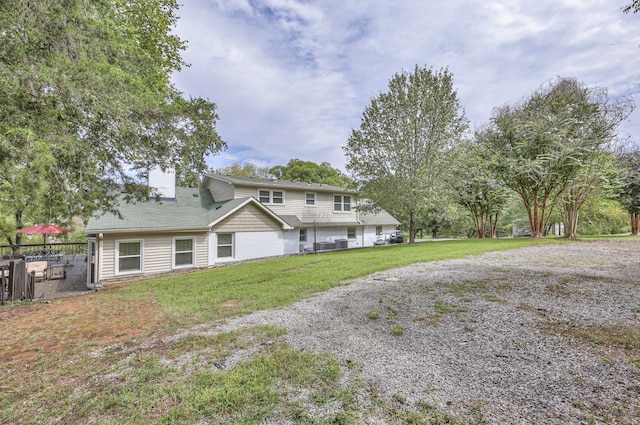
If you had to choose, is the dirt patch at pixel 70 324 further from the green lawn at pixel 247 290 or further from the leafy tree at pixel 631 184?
the leafy tree at pixel 631 184

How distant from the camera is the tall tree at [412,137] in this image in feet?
57.1

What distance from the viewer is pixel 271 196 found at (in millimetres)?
18703

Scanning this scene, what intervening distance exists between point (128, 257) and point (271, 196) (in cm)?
884

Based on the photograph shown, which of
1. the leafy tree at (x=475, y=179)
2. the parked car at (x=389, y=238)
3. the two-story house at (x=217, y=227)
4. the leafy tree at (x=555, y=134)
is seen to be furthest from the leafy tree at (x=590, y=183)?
the two-story house at (x=217, y=227)

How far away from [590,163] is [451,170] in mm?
6786

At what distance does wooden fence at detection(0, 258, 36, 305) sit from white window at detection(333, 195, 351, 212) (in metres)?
16.9

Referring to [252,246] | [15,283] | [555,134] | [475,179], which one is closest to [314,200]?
[252,246]

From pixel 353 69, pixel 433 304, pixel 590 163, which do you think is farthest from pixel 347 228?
pixel 433 304

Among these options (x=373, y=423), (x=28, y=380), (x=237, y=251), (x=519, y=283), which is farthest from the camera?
(x=237, y=251)

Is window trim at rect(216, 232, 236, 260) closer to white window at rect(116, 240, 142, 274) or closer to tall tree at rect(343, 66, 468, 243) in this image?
white window at rect(116, 240, 142, 274)

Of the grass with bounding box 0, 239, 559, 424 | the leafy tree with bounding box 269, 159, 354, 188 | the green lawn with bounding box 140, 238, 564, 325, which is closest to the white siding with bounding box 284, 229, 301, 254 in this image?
the green lawn with bounding box 140, 238, 564, 325

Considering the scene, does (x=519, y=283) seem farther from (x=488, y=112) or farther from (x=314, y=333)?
(x=488, y=112)

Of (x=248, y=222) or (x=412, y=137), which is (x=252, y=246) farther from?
(x=412, y=137)

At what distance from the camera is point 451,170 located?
1761cm
